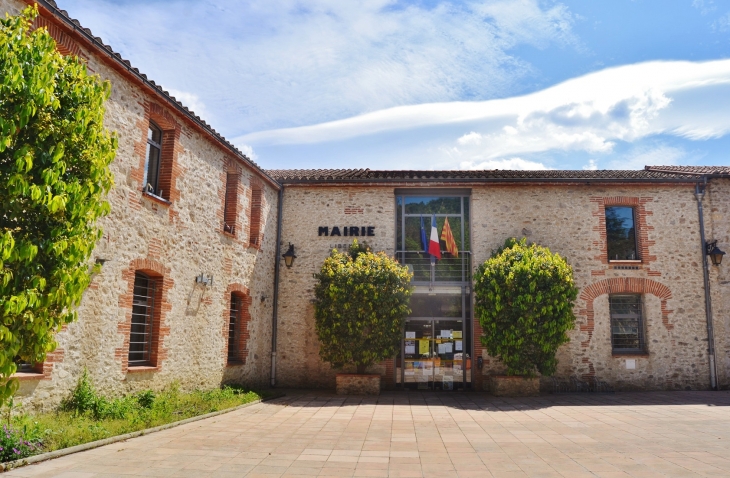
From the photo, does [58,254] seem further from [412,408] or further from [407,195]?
[407,195]

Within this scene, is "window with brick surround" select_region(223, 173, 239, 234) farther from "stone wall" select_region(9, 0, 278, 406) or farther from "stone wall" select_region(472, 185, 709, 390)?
"stone wall" select_region(472, 185, 709, 390)

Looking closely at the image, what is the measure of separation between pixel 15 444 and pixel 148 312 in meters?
4.04

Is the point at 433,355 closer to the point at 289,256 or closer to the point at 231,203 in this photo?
the point at 289,256

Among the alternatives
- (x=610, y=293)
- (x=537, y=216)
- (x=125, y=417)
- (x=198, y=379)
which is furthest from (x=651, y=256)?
(x=125, y=417)

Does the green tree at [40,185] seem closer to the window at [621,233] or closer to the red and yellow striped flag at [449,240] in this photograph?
the red and yellow striped flag at [449,240]

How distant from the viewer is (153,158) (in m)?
10.2

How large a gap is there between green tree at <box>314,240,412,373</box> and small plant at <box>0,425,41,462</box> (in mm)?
7529

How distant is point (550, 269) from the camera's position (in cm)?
1295

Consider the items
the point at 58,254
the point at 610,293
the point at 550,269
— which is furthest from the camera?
the point at 610,293

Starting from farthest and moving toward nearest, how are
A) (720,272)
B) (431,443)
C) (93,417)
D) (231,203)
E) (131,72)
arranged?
(720,272)
(231,203)
(131,72)
(93,417)
(431,443)

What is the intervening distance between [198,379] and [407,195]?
24.7ft

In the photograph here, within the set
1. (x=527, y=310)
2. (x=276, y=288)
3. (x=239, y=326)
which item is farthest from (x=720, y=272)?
(x=239, y=326)

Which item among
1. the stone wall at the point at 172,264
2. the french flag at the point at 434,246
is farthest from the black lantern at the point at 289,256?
the french flag at the point at 434,246

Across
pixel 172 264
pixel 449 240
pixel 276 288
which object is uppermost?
pixel 449 240
